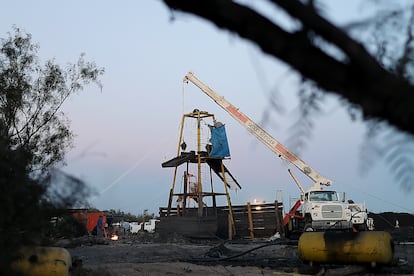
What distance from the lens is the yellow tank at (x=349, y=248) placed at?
1188 cm

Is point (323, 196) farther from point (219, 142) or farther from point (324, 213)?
point (219, 142)

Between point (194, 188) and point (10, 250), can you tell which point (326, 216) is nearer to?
point (194, 188)

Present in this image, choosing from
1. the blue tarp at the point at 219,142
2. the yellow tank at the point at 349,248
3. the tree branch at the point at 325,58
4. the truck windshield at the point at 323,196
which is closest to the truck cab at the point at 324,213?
the truck windshield at the point at 323,196

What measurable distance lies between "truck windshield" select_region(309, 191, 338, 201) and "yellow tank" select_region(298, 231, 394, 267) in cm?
1206

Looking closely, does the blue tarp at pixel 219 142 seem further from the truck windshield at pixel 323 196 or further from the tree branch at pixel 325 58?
the tree branch at pixel 325 58

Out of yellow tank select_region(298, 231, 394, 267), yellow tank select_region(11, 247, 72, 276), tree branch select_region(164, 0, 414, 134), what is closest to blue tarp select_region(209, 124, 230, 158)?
yellow tank select_region(298, 231, 394, 267)

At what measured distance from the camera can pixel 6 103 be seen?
68.5ft

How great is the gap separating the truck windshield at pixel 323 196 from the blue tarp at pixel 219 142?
1095cm

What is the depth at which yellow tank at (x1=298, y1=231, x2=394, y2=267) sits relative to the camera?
11.9 metres

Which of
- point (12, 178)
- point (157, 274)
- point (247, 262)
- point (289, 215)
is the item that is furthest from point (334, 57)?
point (289, 215)

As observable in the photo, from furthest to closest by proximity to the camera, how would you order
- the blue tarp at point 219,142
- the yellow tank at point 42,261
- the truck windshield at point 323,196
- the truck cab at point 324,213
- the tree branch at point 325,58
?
the blue tarp at point 219,142 → the truck windshield at point 323,196 → the truck cab at point 324,213 → the yellow tank at point 42,261 → the tree branch at point 325,58

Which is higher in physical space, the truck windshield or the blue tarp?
the blue tarp

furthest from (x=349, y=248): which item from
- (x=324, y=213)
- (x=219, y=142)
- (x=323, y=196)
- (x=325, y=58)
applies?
(x=219, y=142)

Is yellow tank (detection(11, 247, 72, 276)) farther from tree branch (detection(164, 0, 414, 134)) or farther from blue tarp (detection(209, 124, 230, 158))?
blue tarp (detection(209, 124, 230, 158))
